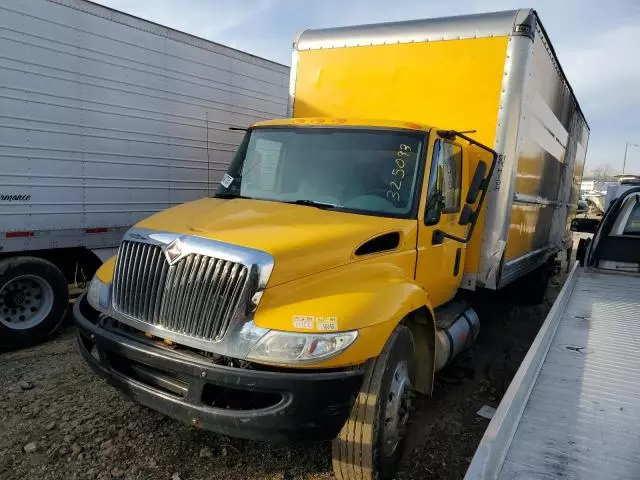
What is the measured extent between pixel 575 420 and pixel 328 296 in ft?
4.72

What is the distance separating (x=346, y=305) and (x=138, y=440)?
196 centimetres

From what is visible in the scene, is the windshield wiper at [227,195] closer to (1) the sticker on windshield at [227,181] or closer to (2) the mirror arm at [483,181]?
(1) the sticker on windshield at [227,181]

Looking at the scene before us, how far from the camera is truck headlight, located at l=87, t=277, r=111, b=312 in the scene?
335cm

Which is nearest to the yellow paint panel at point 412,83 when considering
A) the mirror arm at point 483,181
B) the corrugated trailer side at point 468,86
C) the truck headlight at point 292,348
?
the corrugated trailer side at point 468,86

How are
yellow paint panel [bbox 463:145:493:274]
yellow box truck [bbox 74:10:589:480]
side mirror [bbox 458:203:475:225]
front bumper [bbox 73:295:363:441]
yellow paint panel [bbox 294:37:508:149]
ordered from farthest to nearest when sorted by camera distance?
yellow paint panel [bbox 463:145:493:274], yellow paint panel [bbox 294:37:508:149], side mirror [bbox 458:203:475:225], yellow box truck [bbox 74:10:589:480], front bumper [bbox 73:295:363:441]

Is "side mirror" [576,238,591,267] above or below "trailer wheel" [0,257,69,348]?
above

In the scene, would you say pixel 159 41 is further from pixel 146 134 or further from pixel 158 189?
pixel 158 189

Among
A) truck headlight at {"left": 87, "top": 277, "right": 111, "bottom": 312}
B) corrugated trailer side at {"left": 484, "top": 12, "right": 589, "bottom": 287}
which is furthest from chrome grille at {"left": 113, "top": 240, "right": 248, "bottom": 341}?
corrugated trailer side at {"left": 484, "top": 12, "right": 589, "bottom": 287}

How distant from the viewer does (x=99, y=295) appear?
11.3 ft

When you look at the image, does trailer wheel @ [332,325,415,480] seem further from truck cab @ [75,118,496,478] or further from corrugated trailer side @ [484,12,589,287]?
corrugated trailer side @ [484,12,589,287]

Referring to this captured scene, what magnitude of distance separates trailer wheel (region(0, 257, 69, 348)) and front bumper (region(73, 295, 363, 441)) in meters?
2.90

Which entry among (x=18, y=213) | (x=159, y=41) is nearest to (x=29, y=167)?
(x=18, y=213)

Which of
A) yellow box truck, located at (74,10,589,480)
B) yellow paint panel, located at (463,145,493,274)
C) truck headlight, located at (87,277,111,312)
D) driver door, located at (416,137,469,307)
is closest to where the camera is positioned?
yellow box truck, located at (74,10,589,480)

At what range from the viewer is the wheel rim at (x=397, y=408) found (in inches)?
127
